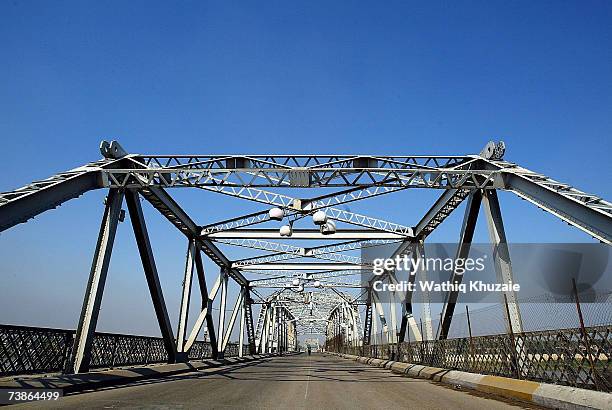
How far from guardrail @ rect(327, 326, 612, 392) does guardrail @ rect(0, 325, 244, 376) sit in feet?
43.5

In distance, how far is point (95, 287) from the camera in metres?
A: 14.5

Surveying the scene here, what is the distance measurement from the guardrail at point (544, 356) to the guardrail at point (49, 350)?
13.2m

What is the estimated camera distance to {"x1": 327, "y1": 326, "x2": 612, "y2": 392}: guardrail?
796 cm

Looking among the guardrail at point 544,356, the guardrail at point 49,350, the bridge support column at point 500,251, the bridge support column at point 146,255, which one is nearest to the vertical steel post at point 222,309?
the guardrail at point 49,350

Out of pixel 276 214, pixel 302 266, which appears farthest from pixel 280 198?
pixel 302 266

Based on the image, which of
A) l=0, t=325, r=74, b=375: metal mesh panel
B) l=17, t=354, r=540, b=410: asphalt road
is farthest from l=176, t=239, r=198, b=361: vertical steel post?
l=17, t=354, r=540, b=410: asphalt road

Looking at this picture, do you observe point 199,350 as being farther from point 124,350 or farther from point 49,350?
point 49,350

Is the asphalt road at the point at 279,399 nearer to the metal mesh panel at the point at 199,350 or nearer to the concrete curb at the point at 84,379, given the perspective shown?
the concrete curb at the point at 84,379

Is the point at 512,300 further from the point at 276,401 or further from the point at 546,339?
the point at 276,401

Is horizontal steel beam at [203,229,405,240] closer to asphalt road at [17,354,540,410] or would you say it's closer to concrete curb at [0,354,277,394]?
concrete curb at [0,354,277,394]

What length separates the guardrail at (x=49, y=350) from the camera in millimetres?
12430

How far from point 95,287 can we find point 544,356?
A: 12.8 m

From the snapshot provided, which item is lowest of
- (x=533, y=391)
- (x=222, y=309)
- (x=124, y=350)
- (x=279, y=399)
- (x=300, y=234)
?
(x=279, y=399)

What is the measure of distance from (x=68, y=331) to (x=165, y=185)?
235 inches
